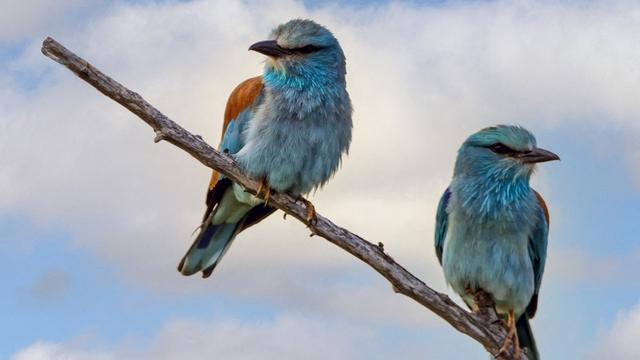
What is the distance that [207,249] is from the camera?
21.4 feet

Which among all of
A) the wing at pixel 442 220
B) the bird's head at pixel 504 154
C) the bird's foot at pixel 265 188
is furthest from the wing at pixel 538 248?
the bird's foot at pixel 265 188

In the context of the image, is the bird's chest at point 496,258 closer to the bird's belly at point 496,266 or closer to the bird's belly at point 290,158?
the bird's belly at point 496,266

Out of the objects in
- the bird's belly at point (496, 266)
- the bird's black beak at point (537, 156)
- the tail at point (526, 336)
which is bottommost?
the tail at point (526, 336)

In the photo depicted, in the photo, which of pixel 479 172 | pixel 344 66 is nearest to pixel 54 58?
pixel 344 66

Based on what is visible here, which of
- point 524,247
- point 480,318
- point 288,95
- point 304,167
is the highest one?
point 288,95

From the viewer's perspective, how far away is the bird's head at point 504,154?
587 cm

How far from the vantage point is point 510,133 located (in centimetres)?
591

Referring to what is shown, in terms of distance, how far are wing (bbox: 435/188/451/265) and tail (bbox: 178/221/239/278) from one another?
148 cm

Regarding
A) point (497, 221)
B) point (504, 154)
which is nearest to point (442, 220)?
point (497, 221)

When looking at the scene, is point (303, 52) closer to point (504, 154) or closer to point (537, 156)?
point (504, 154)

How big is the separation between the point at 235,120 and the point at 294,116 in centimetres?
54

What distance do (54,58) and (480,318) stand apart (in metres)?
2.99

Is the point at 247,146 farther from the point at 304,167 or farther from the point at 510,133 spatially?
the point at 510,133

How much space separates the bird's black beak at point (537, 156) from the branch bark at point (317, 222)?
37.9 inches
